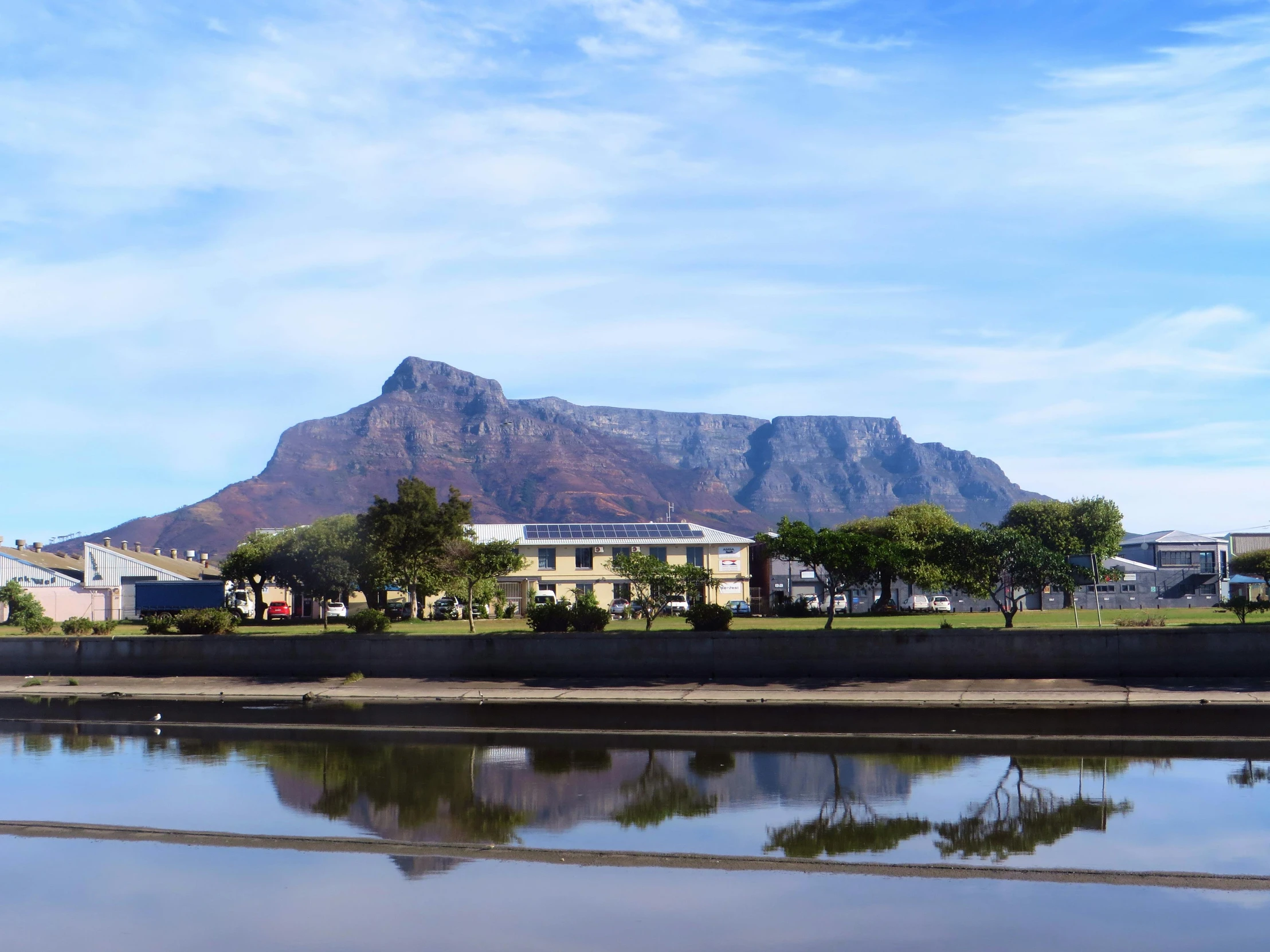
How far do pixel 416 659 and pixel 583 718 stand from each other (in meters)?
11.7

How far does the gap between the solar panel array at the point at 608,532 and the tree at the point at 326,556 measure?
21942 mm

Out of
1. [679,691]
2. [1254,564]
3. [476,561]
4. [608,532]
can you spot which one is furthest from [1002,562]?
[608,532]

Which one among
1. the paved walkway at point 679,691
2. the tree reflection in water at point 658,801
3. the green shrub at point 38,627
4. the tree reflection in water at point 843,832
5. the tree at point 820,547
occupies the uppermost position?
the tree at point 820,547

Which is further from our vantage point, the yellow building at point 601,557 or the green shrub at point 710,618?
the yellow building at point 601,557

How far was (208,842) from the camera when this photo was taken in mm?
15148

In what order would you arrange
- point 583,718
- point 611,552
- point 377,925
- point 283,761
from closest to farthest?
point 377,925, point 283,761, point 583,718, point 611,552

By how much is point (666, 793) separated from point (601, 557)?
7096 centimetres

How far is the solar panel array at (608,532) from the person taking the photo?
9106cm

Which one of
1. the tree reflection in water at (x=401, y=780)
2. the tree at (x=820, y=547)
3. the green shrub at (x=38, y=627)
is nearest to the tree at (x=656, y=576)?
the tree at (x=820, y=547)

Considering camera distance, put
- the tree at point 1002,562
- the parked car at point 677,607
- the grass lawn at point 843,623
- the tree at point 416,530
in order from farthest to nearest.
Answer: the parked car at point 677,607 < the tree at point 416,530 < the grass lawn at point 843,623 < the tree at point 1002,562

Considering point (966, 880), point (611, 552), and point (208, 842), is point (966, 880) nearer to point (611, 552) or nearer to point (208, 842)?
point (208, 842)

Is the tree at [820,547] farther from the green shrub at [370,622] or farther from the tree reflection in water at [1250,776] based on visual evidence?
the tree reflection in water at [1250,776]

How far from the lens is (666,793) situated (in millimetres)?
18250

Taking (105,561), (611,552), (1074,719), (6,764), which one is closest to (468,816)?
(6,764)
